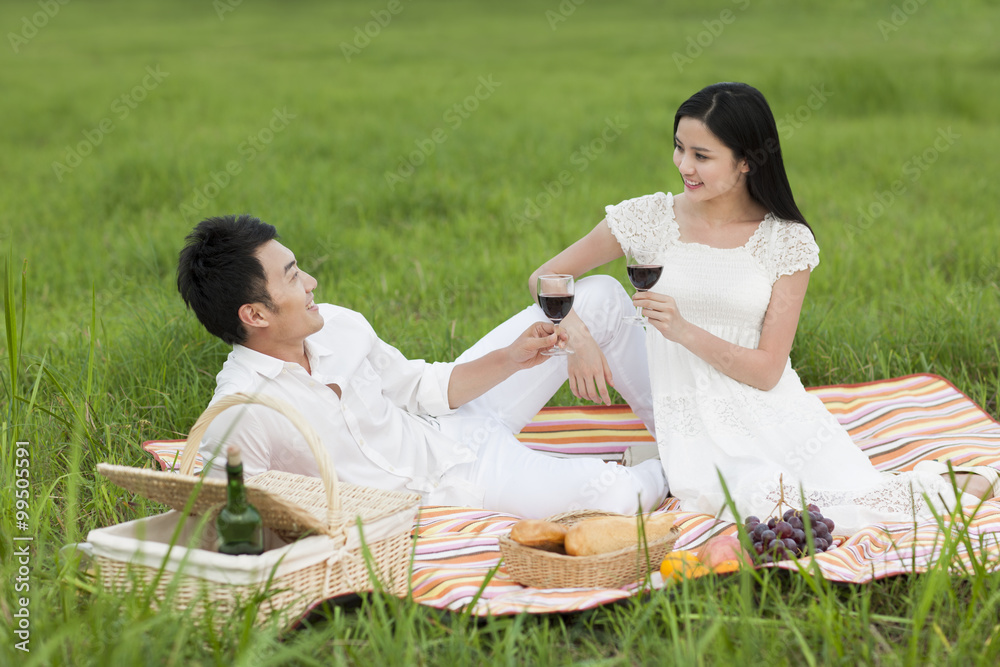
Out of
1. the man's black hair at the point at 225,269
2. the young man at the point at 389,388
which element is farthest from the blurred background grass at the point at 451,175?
the young man at the point at 389,388

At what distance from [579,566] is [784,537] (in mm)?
665

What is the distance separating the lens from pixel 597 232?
12.9 ft

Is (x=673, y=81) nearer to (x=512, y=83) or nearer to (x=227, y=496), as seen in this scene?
(x=512, y=83)

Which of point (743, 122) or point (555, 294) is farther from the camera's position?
point (743, 122)

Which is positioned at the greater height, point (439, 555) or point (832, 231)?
point (832, 231)

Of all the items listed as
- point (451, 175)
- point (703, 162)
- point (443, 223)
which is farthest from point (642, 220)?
point (451, 175)

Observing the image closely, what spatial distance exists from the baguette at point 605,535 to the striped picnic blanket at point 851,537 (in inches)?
5.2

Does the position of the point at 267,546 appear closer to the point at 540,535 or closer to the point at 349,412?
the point at 349,412

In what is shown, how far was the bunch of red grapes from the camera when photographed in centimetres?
277

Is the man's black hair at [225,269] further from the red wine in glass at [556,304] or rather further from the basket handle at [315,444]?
the red wine in glass at [556,304]

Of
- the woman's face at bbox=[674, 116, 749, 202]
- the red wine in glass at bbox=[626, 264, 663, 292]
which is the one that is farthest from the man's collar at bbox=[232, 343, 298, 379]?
the woman's face at bbox=[674, 116, 749, 202]

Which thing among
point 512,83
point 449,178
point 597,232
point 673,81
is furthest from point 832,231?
point 512,83

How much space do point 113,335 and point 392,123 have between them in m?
6.45

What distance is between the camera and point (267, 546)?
267 cm
